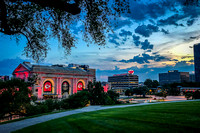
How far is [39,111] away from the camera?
2048 cm

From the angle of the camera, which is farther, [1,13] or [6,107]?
[6,107]

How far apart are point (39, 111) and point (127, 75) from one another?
162034 millimetres

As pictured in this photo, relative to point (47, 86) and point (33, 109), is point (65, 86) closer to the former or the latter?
point (47, 86)

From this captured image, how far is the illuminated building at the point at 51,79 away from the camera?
56.1 metres

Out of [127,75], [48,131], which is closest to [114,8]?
[48,131]

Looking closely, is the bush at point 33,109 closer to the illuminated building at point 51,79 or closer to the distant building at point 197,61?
the illuminated building at point 51,79

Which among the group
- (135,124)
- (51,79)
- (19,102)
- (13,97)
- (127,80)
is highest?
(51,79)

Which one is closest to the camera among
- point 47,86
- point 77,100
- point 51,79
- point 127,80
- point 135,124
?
point 135,124

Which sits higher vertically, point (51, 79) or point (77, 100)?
point (51, 79)

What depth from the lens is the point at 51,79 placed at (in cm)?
6197

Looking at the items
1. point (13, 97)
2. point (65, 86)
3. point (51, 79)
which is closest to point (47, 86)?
point (51, 79)

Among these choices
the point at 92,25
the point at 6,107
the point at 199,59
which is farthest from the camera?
the point at 199,59

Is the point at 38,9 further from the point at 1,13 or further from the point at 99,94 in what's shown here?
the point at 99,94

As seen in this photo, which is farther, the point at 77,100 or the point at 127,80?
the point at 127,80
